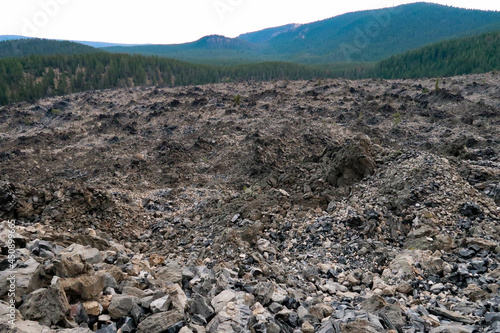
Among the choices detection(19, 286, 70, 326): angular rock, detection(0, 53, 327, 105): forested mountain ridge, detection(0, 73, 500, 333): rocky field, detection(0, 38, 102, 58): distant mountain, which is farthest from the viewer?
detection(0, 38, 102, 58): distant mountain

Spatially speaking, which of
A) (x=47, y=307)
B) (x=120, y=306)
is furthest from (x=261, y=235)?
(x=47, y=307)

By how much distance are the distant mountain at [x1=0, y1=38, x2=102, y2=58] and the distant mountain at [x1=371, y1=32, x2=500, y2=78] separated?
138m

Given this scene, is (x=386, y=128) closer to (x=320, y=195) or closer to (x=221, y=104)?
(x=320, y=195)

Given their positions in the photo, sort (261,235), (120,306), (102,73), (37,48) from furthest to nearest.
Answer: (37,48)
(102,73)
(261,235)
(120,306)

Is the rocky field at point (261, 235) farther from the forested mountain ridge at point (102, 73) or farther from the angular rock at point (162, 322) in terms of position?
the forested mountain ridge at point (102, 73)

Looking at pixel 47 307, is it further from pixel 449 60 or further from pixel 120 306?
pixel 449 60

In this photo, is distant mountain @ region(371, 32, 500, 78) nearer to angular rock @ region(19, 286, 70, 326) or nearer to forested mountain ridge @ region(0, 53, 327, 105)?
forested mountain ridge @ region(0, 53, 327, 105)

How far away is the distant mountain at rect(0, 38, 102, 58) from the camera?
13362 centimetres

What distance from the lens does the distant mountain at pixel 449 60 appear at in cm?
7169

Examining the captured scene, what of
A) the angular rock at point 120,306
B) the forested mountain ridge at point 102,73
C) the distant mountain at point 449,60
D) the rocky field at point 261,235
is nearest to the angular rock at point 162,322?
the rocky field at point 261,235

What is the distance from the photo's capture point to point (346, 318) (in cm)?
459

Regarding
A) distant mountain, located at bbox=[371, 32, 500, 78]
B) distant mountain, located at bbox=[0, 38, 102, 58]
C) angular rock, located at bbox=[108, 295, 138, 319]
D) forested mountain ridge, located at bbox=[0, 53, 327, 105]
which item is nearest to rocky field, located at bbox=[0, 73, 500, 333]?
angular rock, located at bbox=[108, 295, 138, 319]

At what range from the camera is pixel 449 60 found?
80438mm

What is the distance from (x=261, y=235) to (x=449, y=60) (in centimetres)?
9517
